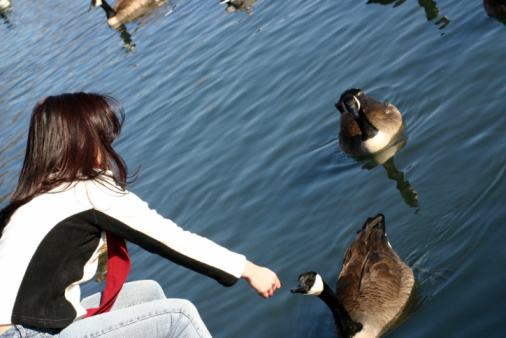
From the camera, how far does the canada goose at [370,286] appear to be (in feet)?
16.2

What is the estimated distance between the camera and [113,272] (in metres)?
3.35

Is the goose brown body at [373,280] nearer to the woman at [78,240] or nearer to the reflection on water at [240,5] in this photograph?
the woman at [78,240]

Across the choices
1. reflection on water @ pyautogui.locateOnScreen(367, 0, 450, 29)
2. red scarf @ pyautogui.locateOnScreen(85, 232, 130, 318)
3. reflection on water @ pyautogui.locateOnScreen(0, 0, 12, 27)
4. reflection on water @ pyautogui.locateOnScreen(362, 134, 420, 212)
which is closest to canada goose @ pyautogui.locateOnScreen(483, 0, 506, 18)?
reflection on water @ pyautogui.locateOnScreen(367, 0, 450, 29)

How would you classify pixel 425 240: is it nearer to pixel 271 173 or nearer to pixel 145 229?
pixel 271 173

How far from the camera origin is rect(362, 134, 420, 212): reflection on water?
19.8 feet

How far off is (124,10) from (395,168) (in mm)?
12525

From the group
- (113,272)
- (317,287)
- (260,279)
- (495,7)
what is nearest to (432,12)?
(495,7)

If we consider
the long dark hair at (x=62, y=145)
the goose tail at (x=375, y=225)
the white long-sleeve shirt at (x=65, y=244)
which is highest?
the long dark hair at (x=62, y=145)

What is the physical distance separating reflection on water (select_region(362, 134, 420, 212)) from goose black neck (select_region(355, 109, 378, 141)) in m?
0.23

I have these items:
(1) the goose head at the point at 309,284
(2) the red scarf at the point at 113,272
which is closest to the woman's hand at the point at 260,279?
(2) the red scarf at the point at 113,272

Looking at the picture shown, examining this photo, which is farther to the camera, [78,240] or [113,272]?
[113,272]

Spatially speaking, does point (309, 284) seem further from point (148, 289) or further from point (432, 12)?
point (432, 12)

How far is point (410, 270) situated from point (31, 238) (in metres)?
3.27

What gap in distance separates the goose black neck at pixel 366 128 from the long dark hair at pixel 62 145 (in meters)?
4.32
